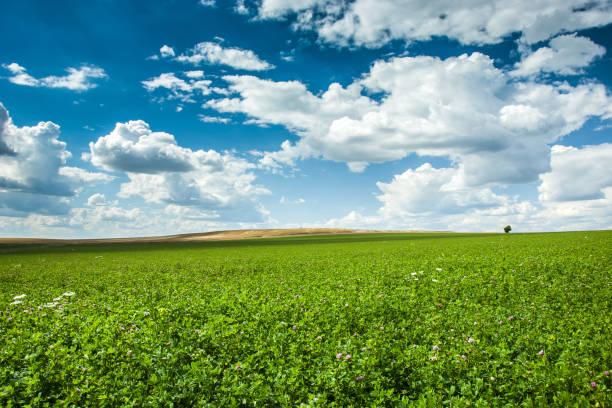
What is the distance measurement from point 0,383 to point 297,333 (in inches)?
241

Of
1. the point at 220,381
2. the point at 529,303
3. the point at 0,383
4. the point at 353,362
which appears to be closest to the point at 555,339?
the point at 529,303

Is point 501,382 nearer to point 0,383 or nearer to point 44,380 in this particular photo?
point 44,380

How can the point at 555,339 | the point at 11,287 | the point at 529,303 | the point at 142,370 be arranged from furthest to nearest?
the point at 11,287 → the point at 529,303 → the point at 555,339 → the point at 142,370

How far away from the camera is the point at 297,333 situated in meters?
8.77

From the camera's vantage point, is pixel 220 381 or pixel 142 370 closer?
pixel 220 381

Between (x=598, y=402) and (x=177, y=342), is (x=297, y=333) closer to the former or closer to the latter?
(x=177, y=342)

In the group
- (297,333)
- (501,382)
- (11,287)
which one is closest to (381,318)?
(297,333)

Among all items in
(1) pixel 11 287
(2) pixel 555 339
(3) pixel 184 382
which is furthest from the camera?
(1) pixel 11 287

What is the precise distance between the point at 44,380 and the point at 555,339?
37.6ft

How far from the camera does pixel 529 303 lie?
11820 mm

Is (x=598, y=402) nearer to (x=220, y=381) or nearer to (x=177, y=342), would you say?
(x=220, y=381)

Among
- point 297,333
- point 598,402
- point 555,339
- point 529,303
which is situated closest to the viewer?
point 598,402

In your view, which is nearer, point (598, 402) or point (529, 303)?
point (598, 402)

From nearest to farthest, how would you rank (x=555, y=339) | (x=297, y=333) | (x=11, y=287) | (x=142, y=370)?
(x=142, y=370) → (x=555, y=339) → (x=297, y=333) → (x=11, y=287)
